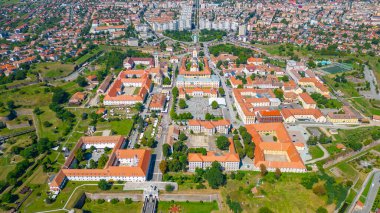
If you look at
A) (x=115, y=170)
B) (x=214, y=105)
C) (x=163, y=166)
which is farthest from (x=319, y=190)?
(x=214, y=105)

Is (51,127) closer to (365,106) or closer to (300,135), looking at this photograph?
(300,135)

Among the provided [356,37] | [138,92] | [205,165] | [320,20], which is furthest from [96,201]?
[320,20]

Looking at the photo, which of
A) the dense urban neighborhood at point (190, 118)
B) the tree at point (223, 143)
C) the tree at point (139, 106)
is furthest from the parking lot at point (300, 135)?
the tree at point (139, 106)

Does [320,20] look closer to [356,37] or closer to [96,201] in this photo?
[356,37]

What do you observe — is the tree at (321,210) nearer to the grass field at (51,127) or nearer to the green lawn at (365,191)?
the green lawn at (365,191)

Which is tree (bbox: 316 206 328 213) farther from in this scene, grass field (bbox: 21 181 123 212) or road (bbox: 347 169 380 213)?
grass field (bbox: 21 181 123 212)

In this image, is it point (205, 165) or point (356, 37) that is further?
point (356, 37)

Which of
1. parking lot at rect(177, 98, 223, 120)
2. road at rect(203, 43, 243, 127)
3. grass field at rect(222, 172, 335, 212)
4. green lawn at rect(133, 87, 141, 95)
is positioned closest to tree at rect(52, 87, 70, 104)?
green lawn at rect(133, 87, 141, 95)
